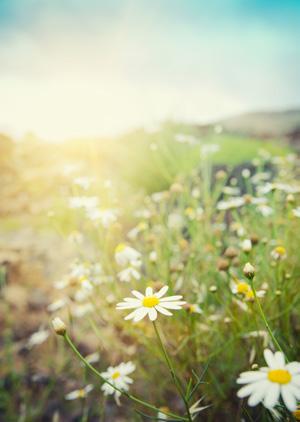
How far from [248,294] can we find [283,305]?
0.30 meters

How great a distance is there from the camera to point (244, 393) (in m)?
0.67

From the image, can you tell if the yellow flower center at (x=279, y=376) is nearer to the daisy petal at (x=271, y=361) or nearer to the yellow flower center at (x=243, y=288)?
the daisy petal at (x=271, y=361)

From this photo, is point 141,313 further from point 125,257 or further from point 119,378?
point 125,257

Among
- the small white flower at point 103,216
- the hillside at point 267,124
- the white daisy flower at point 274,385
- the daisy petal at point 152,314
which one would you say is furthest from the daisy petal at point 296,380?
the hillside at point 267,124

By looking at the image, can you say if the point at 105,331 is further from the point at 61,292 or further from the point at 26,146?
the point at 26,146

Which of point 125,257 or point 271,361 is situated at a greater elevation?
point 271,361

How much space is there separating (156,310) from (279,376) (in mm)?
415

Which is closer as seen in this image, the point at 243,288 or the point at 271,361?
the point at 271,361

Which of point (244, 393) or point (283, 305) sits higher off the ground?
point (244, 393)

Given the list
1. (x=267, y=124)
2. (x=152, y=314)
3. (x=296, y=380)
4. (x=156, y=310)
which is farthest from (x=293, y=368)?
(x=267, y=124)

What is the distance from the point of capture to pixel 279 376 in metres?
0.70

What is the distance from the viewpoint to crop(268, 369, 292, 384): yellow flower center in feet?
2.25

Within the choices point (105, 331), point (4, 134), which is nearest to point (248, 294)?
point (105, 331)

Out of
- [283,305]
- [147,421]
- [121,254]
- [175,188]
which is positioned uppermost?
[175,188]
